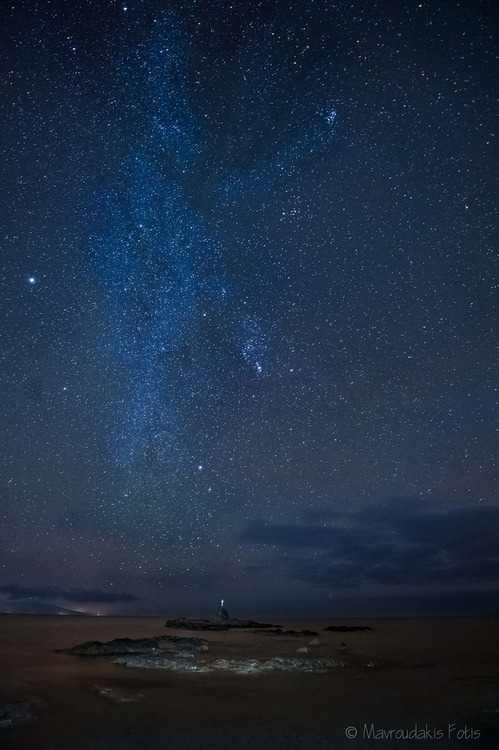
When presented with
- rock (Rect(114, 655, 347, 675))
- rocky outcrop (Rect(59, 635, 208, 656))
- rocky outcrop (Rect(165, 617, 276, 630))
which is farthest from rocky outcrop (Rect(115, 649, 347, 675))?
rocky outcrop (Rect(165, 617, 276, 630))

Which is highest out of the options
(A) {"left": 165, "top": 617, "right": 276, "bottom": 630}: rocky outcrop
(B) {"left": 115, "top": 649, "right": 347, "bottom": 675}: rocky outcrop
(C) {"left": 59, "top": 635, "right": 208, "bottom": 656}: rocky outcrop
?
(B) {"left": 115, "top": 649, "right": 347, "bottom": 675}: rocky outcrop

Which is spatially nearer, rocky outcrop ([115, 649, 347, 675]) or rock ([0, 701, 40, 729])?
rock ([0, 701, 40, 729])

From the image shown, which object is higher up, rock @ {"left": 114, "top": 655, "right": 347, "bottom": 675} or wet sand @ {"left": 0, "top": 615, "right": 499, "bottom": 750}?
wet sand @ {"left": 0, "top": 615, "right": 499, "bottom": 750}

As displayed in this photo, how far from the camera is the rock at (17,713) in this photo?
9695 mm

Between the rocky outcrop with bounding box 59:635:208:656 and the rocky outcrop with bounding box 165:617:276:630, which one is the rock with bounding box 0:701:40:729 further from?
the rocky outcrop with bounding box 165:617:276:630

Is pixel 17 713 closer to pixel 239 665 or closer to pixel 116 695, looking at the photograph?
pixel 116 695

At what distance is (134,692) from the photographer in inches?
505

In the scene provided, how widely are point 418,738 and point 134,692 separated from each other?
26.8 feet

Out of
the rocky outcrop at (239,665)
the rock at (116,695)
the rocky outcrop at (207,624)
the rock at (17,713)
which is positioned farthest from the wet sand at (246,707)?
the rocky outcrop at (207,624)

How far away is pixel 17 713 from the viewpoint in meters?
10.4

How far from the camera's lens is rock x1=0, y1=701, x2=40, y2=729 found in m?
9.70

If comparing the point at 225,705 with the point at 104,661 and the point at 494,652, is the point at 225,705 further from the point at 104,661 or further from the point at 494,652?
the point at 494,652

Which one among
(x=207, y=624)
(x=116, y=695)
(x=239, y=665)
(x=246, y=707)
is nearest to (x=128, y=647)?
(x=239, y=665)

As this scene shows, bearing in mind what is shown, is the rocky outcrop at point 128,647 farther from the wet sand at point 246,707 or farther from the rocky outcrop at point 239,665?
the wet sand at point 246,707
